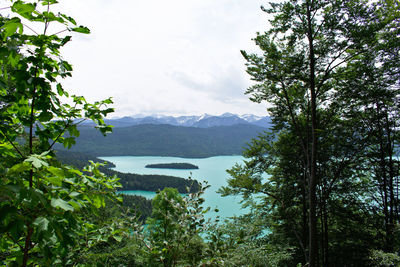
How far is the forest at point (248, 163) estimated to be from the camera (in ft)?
3.12

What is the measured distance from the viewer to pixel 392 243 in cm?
683

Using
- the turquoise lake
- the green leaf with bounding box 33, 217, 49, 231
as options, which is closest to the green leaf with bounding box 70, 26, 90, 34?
the green leaf with bounding box 33, 217, 49, 231

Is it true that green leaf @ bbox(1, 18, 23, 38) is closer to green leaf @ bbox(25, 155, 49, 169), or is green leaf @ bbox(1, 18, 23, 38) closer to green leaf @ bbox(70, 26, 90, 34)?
green leaf @ bbox(70, 26, 90, 34)

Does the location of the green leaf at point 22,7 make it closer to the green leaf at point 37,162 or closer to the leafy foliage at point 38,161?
the leafy foliage at point 38,161

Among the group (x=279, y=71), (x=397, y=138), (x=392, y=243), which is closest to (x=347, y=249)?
(x=392, y=243)

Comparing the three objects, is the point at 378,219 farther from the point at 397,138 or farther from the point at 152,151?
the point at 152,151

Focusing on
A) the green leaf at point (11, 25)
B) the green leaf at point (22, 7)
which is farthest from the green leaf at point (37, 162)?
the green leaf at point (22, 7)

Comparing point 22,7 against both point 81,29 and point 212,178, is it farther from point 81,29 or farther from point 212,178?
point 212,178

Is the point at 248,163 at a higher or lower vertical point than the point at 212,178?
higher

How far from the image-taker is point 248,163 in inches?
299

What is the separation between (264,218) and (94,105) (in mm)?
8784

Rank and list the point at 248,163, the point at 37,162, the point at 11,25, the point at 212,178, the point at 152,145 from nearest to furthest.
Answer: the point at 37,162 < the point at 11,25 < the point at 248,163 < the point at 212,178 < the point at 152,145

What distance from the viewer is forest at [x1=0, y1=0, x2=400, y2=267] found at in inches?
37.4

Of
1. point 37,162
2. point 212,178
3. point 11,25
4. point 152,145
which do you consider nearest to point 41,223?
point 37,162
